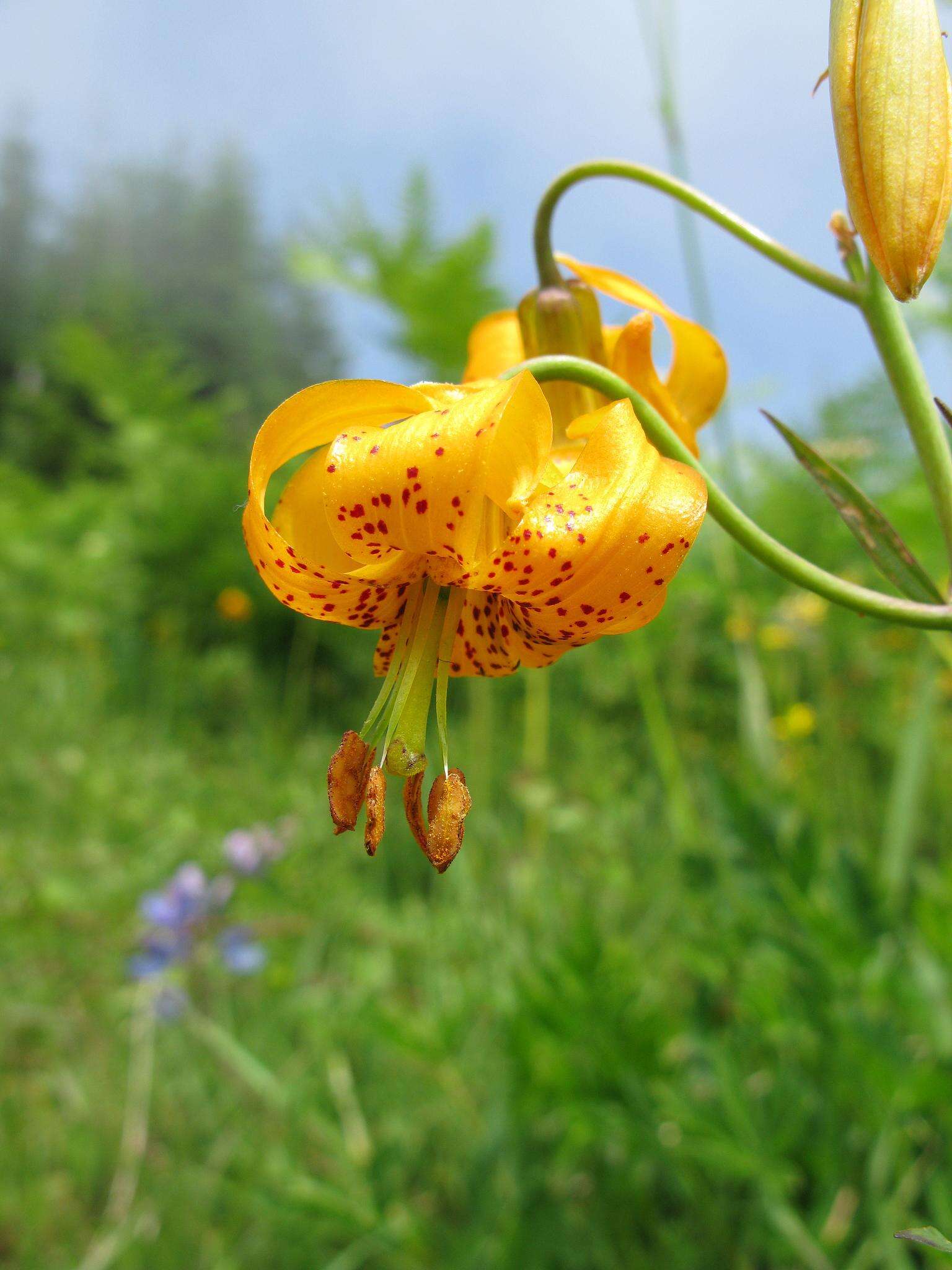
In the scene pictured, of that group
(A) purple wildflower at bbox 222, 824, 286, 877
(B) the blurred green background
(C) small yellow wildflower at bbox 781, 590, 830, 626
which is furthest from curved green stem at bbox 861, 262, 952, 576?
(C) small yellow wildflower at bbox 781, 590, 830, 626

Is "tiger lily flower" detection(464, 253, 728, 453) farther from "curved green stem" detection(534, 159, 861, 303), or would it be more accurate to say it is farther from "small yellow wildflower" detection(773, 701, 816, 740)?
"small yellow wildflower" detection(773, 701, 816, 740)

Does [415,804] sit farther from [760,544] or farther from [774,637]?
[774,637]

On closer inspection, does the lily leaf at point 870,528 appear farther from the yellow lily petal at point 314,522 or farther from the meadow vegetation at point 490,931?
the meadow vegetation at point 490,931

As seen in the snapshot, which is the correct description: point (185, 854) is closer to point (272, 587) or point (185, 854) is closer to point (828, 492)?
point (272, 587)

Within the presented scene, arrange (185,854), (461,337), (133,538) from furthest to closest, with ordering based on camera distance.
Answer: (133,538) → (461,337) → (185,854)

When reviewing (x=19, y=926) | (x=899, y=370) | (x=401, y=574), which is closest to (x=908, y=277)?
(x=899, y=370)

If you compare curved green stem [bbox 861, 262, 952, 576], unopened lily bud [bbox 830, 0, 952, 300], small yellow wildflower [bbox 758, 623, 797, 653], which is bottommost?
small yellow wildflower [bbox 758, 623, 797, 653]
